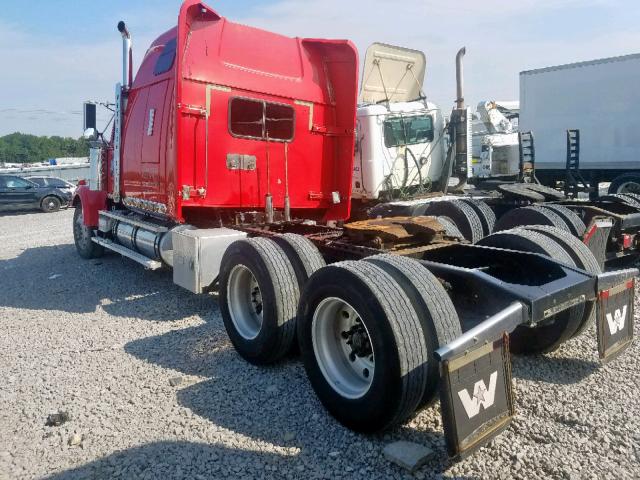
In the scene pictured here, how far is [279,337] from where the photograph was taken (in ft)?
12.7

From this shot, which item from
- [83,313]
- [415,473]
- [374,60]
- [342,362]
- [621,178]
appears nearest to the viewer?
[415,473]

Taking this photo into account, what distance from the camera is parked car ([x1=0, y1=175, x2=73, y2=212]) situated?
19.3 metres

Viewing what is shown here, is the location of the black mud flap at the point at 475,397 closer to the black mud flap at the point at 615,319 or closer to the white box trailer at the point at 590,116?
the black mud flap at the point at 615,319

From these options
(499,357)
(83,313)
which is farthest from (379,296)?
(83,313)

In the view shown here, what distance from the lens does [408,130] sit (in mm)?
10078

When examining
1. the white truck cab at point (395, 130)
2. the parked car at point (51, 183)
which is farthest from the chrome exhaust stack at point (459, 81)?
the parked car at point (51, 183)

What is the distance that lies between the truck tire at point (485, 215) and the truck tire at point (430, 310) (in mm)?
4038

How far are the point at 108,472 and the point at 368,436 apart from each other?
55.4 inches

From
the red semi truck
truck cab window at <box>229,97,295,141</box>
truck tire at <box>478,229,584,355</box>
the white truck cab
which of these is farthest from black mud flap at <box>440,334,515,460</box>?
the white truck cab

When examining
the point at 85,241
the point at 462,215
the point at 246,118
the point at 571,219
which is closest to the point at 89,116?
the point at 85,241

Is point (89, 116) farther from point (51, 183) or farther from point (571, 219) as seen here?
point (51, 183)

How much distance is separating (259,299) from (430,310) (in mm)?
1926

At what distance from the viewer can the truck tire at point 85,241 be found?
8.86m

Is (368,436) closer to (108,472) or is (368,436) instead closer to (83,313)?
(108,472)
